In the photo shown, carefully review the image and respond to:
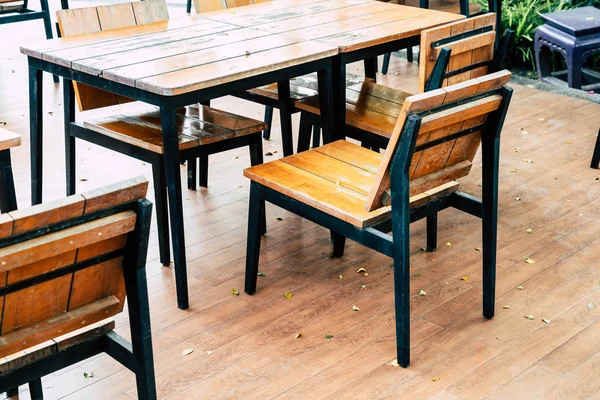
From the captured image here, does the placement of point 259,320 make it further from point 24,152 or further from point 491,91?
point 24,152

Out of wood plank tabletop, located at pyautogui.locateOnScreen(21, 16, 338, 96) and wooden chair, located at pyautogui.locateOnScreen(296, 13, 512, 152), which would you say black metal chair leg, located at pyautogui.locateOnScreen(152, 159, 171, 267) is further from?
wooden chair, located at pyautogui.locateOnScreen(296, 13, 512, 152)

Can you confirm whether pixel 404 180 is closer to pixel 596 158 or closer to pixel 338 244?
pixel 338 244

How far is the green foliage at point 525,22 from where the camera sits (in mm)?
6547

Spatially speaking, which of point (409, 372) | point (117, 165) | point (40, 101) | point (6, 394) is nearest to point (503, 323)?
point (409, 372)

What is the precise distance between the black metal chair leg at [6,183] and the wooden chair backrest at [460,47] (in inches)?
58.5

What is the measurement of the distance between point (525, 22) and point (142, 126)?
4212 millimetres

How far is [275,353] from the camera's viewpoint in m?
2.77

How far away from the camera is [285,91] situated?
365 cm

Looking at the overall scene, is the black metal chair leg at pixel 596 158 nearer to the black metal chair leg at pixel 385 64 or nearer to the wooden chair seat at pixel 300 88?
the wooden chair seat at pixel 300 88

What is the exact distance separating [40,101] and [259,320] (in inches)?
48.2

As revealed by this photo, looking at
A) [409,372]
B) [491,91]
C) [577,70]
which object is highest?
[491,91]

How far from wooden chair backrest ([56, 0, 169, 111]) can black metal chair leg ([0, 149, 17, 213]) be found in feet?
3.24

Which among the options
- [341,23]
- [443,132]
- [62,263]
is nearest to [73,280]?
[62,263]

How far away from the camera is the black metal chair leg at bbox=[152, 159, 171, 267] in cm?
316
